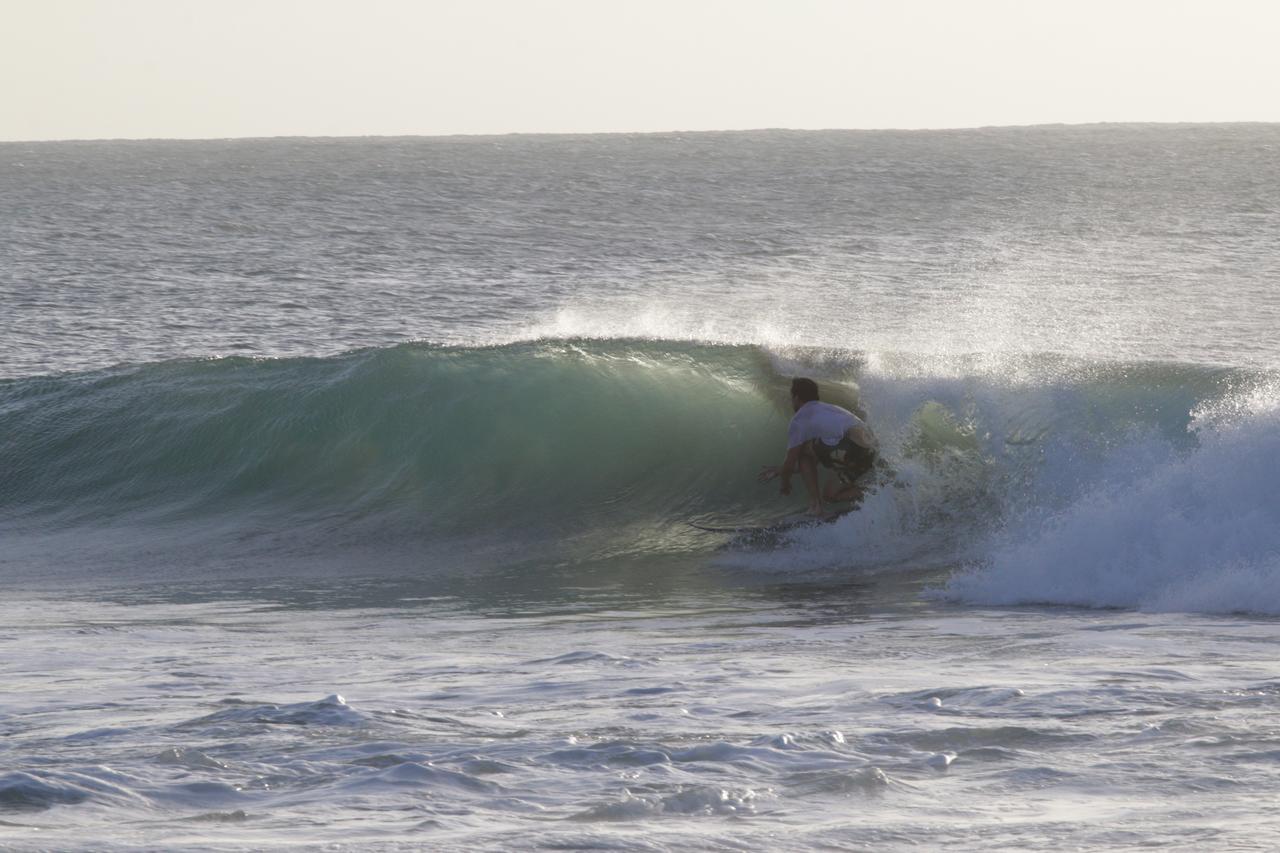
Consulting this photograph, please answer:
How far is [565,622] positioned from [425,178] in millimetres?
70206

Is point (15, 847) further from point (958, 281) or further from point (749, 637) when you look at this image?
point (958, 281)

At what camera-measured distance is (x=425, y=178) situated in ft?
253

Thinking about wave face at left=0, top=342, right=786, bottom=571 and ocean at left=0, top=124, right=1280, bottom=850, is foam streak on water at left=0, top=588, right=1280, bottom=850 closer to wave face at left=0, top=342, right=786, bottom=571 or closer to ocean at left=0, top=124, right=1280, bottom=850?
ocean at left=0, top=124, right=1280, bottom=850

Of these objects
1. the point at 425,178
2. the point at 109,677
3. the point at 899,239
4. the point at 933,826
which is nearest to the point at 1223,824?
the point at 933,826

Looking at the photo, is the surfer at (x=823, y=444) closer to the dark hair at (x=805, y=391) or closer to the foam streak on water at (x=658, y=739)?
the dark hair at (x=805, y=391)

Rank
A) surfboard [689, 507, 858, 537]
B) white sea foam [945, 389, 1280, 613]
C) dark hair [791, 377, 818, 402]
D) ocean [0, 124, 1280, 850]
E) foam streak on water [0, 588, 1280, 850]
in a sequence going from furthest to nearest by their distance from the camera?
dark hair [791, 377, 818, 402] → surfboard [689, 507, 858, 537] → white sea foam [945, 389, 1280, 613] → ocean [0, 124, 1280, 850] → foam streak on water [0, 588, 1280, 850]

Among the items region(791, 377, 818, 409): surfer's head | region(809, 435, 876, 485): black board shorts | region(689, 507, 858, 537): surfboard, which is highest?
region(791, 377, 818, 409): surfer's head

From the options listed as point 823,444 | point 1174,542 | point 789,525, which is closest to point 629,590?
point 789,525

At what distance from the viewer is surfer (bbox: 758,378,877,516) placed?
35.9ft

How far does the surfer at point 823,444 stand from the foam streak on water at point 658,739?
3.08 metres

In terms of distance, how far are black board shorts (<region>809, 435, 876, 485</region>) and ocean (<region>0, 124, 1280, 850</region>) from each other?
199mm

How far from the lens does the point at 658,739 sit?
5348 mm

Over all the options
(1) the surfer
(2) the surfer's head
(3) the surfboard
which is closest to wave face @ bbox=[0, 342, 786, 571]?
(3) the surfboard

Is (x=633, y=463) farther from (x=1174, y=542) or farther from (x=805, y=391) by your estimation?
(x=1174, y=542)
